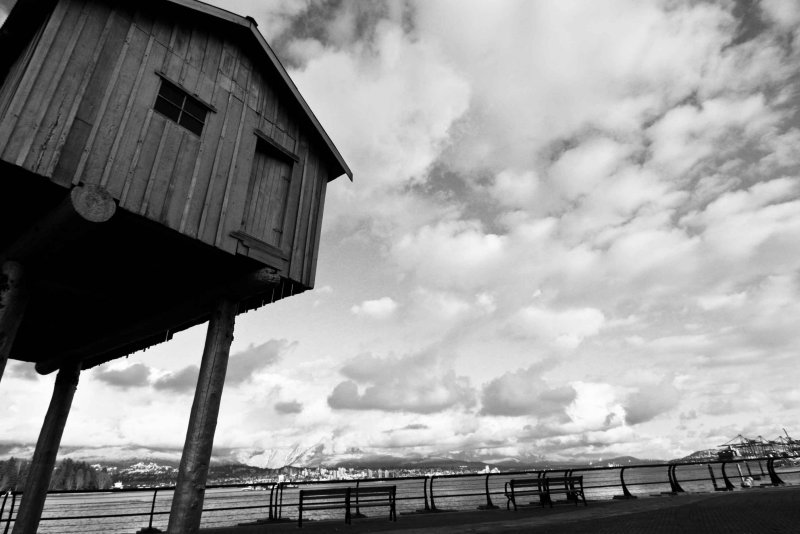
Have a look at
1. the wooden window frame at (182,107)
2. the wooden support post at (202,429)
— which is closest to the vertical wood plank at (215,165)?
the wooden window frame at (182,107)

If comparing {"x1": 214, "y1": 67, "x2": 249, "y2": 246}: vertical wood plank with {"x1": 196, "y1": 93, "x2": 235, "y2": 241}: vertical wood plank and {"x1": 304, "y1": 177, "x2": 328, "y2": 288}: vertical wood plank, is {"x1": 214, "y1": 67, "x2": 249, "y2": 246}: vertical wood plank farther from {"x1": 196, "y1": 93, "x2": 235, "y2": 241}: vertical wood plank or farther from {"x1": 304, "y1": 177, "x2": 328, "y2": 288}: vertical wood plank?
{"x1": 304, "y1": 177, "x2": 328, "y2": 288}: vertical wood plank

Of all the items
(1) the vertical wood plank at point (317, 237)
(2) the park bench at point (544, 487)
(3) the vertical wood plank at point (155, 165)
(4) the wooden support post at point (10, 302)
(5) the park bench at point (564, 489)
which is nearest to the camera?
(4) the wooden support post at point (10, 302)

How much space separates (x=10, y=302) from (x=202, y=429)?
10.4 ft

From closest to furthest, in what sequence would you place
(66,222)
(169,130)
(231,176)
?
(66,222)
(169,130)
(231,176)

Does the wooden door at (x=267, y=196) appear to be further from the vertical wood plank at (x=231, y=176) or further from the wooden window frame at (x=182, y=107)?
the wooden window frame at (x=182, y=107)

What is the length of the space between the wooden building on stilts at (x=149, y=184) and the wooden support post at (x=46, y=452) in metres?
0.03

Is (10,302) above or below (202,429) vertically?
above

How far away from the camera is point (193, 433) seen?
6582 millimetres

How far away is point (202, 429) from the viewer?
6586 millimetres

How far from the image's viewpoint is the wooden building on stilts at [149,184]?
5.83m

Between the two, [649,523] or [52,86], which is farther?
[649,523]

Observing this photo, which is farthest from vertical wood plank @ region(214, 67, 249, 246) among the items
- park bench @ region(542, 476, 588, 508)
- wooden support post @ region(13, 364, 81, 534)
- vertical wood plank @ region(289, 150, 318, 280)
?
park bench @ region(542, 476, 588, 508)

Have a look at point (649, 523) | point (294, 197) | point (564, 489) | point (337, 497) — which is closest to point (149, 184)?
point (294, 197)

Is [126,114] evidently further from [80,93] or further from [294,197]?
[294,197]
